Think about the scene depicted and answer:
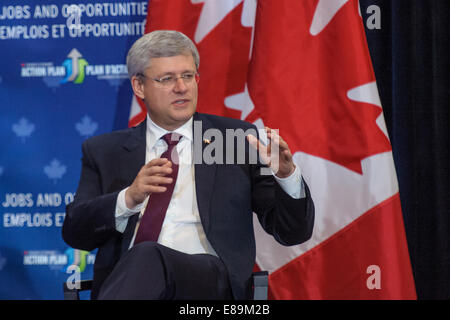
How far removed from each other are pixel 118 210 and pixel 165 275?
0.34 metres

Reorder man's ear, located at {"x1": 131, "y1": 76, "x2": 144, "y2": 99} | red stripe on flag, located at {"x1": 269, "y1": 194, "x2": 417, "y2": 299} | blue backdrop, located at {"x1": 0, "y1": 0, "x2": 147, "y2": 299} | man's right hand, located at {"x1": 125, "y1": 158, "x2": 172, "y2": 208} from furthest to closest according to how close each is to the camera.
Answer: blue backdrop, located at {"x1": 0, "y1": 0, "x2": 147, "y2": 299} → red stripe on flag, located at {"x1": 269, "y1": 194, "x2": 417, "y2": 299} → man's ear, located at {"x1": 131, "y1": 76, "x2": 144, "y2": 99} → man's right hand, located at {"x1": 125, "y1": 158, "x2": 172, "y2": 208}

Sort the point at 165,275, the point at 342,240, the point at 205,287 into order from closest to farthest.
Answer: the point at 165,275 < the point at 205,287 < the point at 342,240

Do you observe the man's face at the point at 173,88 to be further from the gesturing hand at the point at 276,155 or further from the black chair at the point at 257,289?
the black chair at the point at 257,289

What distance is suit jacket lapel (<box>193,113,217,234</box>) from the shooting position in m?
1.98

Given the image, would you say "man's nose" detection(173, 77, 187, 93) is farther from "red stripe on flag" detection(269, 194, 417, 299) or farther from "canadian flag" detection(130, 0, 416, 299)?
"red stripe on flag" detection(269, 194, 417, 299)

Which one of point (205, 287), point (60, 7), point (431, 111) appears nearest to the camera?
point (205, 287)

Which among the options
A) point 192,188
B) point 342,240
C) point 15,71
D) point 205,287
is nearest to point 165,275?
point 205,287

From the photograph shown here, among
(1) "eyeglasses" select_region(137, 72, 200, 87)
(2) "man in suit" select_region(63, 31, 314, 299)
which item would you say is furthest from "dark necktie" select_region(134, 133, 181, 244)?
(1) "eyeglasses" select_region(137, 72, 200, 87)

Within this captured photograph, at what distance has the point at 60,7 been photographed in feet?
10.3

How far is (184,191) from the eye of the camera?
205cm

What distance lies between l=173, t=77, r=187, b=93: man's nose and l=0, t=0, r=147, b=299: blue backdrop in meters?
1.15

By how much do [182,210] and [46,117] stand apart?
5.02ft

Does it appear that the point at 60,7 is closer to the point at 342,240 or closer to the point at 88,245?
the point at 88,245
